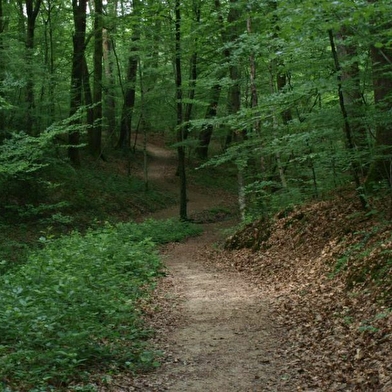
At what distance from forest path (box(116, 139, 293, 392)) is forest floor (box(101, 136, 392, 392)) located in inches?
0.5

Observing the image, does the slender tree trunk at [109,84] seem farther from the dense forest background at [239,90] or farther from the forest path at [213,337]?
the forest path at [213,337]

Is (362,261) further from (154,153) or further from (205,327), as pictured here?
(154,153)

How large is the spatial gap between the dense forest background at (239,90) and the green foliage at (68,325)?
4.45m

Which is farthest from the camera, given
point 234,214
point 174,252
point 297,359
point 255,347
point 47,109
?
point 234,214

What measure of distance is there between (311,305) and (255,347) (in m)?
1.58

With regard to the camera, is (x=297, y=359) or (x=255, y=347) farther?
(x=255, y=347)

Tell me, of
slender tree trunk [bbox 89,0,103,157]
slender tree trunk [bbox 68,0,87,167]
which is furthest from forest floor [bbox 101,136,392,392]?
slender tree trunk [bbox 89,0,103,157]

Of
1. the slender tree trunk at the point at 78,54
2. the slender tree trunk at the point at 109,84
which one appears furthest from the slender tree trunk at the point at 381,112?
the slender tree trunk at the point at 109,84

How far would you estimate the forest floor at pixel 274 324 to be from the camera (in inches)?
216

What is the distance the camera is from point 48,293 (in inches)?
273

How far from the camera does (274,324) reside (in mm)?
7641

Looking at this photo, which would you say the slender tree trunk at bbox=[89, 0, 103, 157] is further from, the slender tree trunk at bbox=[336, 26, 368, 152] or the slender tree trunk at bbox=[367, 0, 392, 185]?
the slender tree trunk at bbox=[367, 0, 392, 185]

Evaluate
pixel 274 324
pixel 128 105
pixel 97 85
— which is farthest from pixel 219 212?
pixel 274 324

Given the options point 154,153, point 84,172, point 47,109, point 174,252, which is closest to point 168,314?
point 174,252
